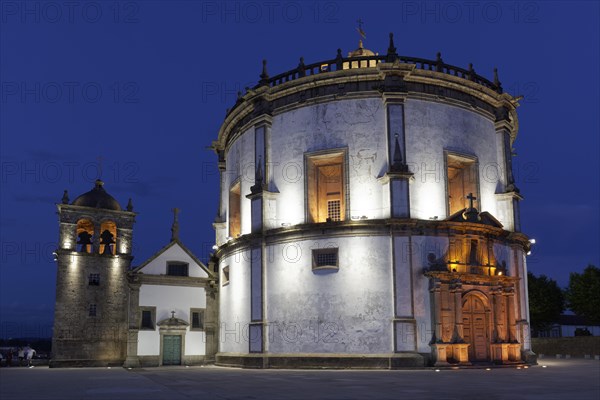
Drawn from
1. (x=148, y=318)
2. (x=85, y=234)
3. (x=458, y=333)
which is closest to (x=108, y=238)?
(x=85, y=234)

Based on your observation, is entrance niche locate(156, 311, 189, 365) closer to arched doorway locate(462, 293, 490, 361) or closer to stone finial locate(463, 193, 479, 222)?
arched doorway locate(462, 293, 490, 361)

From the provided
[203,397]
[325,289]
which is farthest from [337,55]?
[203,397]

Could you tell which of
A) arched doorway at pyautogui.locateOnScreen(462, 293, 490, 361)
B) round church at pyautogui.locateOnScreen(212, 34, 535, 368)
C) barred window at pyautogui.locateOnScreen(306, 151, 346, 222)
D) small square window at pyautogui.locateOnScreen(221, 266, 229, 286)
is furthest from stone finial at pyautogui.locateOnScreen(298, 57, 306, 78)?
arched doorway at pyautogui.locateOnScreen(462, 293, 490, 361)

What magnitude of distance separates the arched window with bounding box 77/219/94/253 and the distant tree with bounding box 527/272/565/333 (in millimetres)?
38750

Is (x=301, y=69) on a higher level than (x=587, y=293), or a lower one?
higher

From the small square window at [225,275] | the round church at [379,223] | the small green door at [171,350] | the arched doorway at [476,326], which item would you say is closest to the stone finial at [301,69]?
the round church at [379,223]

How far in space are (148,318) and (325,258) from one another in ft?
43.8

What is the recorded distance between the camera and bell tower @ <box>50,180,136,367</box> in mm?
36125

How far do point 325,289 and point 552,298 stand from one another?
36761 mm

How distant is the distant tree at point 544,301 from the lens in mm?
55781

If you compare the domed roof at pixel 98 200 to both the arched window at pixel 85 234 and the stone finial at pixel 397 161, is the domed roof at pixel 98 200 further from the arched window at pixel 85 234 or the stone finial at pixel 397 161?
the stone finial at pixel 397 161

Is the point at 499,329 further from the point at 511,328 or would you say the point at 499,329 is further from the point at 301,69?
the point at 301,69

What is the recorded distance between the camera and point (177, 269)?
1479 inches

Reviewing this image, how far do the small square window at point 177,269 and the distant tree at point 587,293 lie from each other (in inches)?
1257
